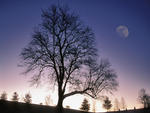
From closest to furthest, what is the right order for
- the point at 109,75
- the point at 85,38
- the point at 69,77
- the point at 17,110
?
the point at 17,110
the point at 69,77
the point at 85,38
the point at 109,75

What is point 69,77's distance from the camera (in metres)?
16.2

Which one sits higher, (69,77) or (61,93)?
(69,77)

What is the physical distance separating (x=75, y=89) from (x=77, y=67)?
9.18 ft

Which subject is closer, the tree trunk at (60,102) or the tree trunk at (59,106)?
the tree trunk at (59,106)

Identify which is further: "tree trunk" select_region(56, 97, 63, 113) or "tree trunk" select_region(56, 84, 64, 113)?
"tree trunk" select_region(56, 84, 64, 113)

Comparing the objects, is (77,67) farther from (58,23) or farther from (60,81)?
(58,23)

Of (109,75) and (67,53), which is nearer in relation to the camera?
(67,53)

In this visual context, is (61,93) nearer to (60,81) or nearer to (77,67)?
(60,81)

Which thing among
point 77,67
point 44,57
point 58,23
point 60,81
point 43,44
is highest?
point 58,23

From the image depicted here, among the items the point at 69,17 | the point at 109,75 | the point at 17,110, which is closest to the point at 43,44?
the point at 69,17

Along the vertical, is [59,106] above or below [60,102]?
below

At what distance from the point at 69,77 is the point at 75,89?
67.7 inches

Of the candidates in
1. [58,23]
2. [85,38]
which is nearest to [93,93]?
[85,38]

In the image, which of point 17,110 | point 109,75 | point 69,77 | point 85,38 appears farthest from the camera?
point 109,75
